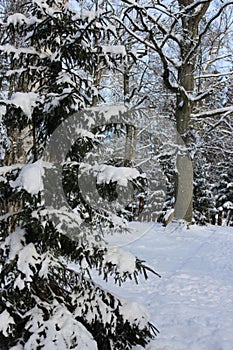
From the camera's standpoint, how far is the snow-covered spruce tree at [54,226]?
1883 mm

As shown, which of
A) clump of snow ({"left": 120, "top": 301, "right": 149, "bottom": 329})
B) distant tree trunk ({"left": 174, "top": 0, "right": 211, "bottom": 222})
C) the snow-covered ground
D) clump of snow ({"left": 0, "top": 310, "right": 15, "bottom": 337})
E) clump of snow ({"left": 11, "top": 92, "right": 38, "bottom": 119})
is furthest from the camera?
distant tree trunk ({"left": 174, "top": 0, "right": 211, "bottom": 222})

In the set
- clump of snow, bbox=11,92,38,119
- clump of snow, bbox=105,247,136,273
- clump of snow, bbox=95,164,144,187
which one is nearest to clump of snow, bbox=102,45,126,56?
clump of snow, bbox=11,92,38,119

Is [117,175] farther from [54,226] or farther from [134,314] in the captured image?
[134,314]

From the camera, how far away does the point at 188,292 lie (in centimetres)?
395

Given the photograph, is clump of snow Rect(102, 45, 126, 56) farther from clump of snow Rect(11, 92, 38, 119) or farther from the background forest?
clump of snow Rect(11, 92, 38, 119)

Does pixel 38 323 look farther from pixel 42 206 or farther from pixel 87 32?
pixel 87 32

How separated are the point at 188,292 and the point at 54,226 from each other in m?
2.57

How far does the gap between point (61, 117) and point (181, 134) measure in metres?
6.61

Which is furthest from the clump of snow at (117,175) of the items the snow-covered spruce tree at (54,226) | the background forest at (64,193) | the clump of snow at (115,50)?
the clump of snow at (115,50)

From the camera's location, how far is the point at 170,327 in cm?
293

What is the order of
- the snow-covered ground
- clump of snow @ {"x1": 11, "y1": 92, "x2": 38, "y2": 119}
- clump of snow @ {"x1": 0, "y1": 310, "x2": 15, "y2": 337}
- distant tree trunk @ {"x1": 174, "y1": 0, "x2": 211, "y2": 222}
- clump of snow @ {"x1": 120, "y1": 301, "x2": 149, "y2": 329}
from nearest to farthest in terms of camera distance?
clump of snow @ {"x1": 0, "y1": 310, "x2": 15, "y2": 337} < clump of snow @ {"x1": 11, "y1": 92, "x2": 38, "y2": 119} < clump of snow @ {"x1": 120, "y1": 301, "x2": 149, "y2": 329} < the snow-covered ground < distant tree trunk @ {"x1": 174, "y1": 0, "x2": 211, "y2": 222}

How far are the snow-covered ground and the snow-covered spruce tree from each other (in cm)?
57

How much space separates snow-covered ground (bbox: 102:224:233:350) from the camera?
8.92 feet

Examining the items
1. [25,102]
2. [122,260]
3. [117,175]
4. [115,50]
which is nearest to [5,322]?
[122,260]
